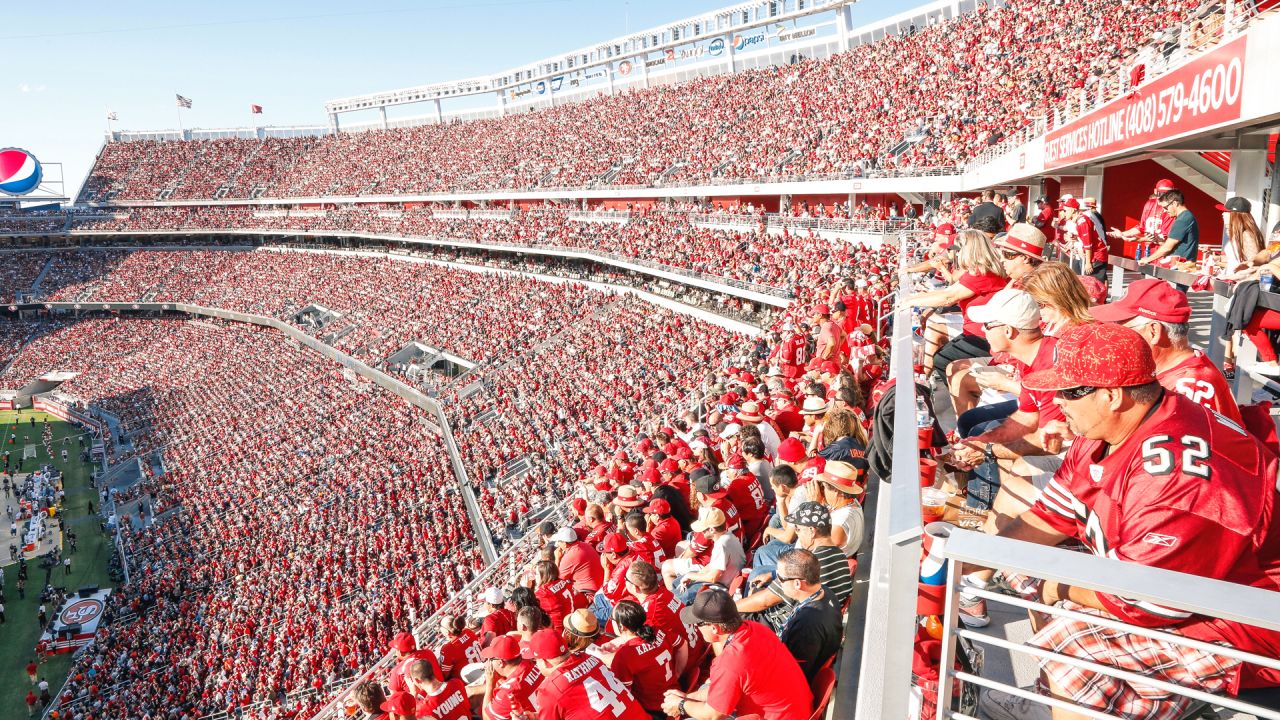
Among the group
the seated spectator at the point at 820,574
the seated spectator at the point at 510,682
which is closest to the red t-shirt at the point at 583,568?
the seated spectator at the point at 510,682

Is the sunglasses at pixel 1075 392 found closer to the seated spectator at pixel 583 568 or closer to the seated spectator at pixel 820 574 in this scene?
the seated spectator at pixel 820 574

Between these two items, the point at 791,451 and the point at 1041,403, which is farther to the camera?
the point at 791,451

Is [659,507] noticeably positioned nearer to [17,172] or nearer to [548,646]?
[548,646]

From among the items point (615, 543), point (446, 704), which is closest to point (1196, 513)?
point (615, 543)

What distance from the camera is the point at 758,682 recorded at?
292 cm

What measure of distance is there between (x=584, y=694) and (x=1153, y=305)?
3.10m

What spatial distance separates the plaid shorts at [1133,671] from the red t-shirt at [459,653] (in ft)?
14.1

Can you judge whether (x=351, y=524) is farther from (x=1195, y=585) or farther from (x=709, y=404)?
(x=1195, y=585)

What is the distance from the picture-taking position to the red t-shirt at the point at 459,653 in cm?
527

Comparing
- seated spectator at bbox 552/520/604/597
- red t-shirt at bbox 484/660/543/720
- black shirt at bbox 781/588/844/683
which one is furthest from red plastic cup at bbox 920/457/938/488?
seated spectator at bbox 552/520/604/597

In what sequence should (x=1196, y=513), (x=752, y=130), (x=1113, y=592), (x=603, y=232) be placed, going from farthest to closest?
(x=752, y=130) → (x=603, y=232) → (x=1196, y=513) → (x=1113, y=592)

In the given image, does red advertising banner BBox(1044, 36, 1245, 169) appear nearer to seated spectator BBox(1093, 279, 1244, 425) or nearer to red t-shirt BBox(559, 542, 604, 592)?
seated spectator BBox(1093, 279, 1244, 425)

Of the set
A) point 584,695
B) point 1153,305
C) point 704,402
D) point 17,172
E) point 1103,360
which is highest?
point 17,172

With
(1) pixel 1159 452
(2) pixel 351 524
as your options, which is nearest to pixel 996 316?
(1) pixel 1159 452
